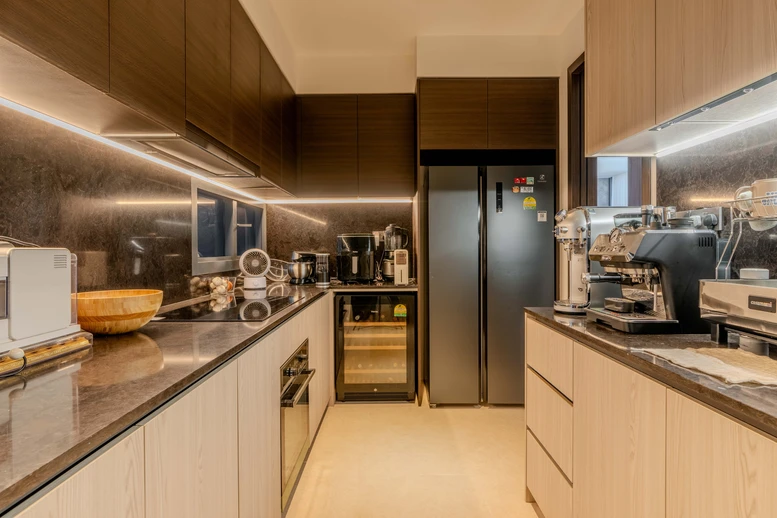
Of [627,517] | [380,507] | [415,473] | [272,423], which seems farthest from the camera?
[415,473]

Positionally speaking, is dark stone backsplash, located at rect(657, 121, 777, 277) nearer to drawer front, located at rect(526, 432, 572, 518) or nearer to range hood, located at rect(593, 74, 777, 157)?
range hood, located at rect(593, 74, 777, 157)

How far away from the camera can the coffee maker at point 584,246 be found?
1.78 m

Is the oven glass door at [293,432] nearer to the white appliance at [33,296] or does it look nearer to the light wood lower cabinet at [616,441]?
the white appliance at [33,296]

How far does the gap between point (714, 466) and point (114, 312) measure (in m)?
1.61

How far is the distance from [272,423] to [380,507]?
0.74 metres

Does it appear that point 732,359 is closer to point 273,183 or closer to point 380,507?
point 380,507

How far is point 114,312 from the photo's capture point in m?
1.26

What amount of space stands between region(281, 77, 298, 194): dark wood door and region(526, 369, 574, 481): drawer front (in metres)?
2.14

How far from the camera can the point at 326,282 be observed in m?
3.19

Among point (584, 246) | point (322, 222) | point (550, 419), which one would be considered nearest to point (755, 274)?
point (584, 246)

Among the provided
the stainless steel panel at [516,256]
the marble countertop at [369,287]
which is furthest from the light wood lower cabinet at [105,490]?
the stainless steel panel at [516,256]

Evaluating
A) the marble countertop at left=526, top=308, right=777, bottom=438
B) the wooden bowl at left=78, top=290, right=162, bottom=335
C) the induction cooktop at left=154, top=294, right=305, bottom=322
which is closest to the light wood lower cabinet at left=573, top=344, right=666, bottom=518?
the marble countertop at left=526, top=308, right=777, bottom=438

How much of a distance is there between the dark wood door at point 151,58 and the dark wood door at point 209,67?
0.06 meters

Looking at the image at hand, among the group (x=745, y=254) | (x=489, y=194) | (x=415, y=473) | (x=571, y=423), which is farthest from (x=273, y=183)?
(x=745, y=254)
